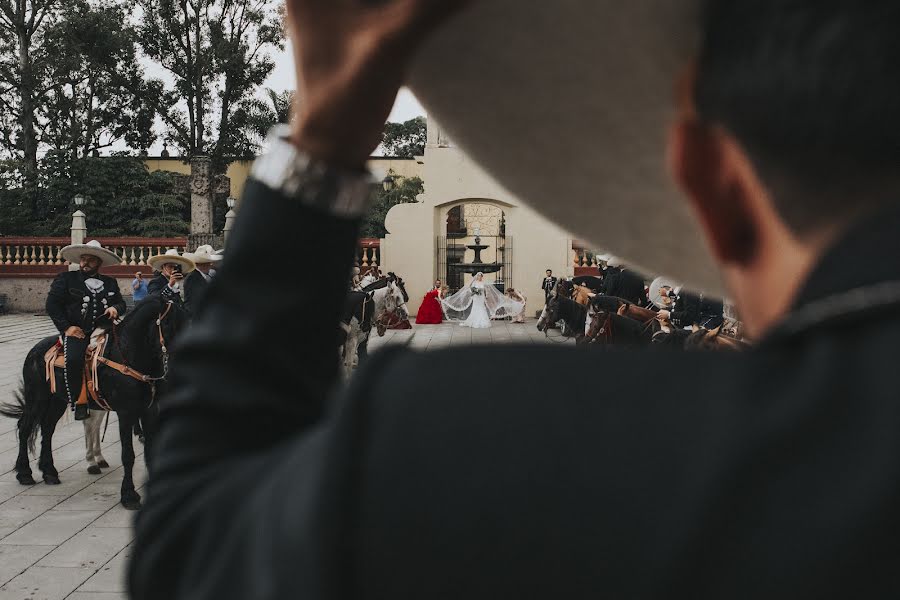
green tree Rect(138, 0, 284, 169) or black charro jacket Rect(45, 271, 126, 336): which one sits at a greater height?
green tree Rect(138, 0, 284, 169)

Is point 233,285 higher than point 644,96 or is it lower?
lower

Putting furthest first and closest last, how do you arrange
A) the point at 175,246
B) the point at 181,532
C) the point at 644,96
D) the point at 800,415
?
1. the point at 175,246
2. the point at 644,96
3. the point at 181,532
4. the point at 800,415

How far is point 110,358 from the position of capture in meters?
7.35

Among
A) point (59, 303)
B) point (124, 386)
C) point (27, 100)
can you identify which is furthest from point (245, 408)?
point (27, 100)

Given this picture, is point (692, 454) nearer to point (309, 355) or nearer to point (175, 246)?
point (309, 355)

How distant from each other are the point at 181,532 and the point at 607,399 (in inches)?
12.5

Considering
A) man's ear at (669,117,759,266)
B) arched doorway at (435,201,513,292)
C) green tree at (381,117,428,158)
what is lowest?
man's ear at (669,117,759,266)

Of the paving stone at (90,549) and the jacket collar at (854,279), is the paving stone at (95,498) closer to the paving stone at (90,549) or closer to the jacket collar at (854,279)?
the paving stone at (90,549)

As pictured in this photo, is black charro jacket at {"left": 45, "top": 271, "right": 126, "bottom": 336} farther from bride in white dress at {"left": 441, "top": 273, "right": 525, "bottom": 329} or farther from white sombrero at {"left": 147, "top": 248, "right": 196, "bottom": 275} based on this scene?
bride in white dress at {"left": 441, "top": 273, "right": 525, "bottom": 329}

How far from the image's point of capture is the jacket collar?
0.47 meters

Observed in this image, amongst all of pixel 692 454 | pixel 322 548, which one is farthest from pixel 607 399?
pixel 322 548

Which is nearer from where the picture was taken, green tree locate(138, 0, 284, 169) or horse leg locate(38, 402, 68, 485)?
horse leg locate(38, 402, 68, 485)

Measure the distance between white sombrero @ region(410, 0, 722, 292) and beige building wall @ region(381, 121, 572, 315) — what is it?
25.6 m

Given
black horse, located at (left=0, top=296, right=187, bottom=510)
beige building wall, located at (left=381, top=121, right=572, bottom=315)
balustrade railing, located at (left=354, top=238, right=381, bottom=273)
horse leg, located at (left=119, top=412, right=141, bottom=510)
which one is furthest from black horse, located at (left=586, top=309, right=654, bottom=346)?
balustrade railing, located at (left=354, top=238, right=381, bottom=273)
